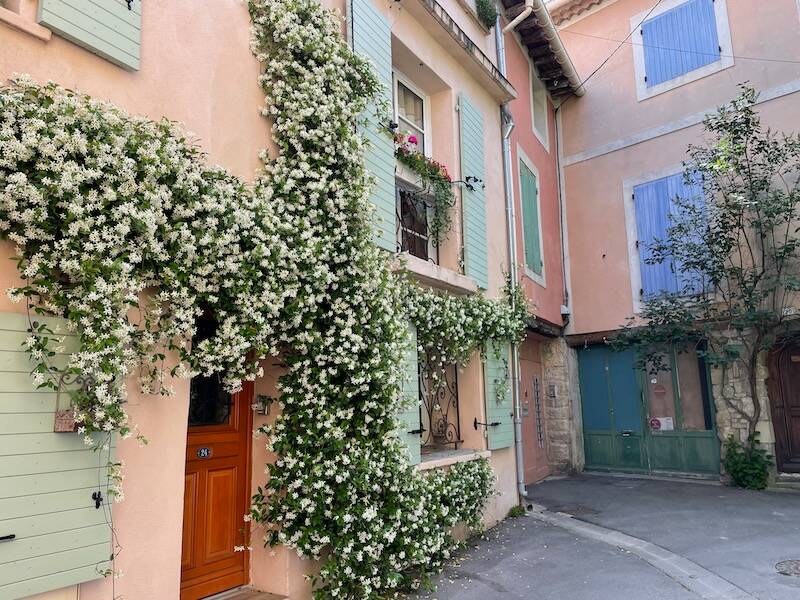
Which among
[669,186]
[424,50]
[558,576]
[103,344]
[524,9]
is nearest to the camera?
[103,344]

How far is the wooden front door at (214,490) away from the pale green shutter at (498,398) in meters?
3.34

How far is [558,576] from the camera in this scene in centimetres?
504

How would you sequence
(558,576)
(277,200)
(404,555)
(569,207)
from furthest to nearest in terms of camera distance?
(569,207), (558,576), (404,555), (277,200)

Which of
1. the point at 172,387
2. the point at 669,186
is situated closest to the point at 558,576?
the point at 172,387

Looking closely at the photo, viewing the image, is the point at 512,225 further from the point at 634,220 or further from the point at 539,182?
the point at 634,220

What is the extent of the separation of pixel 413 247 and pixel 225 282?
3623 millimetres

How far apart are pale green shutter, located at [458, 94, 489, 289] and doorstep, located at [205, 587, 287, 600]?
404 centimetres

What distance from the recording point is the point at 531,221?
379 inches

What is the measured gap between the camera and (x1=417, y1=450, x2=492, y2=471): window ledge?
5.64 m

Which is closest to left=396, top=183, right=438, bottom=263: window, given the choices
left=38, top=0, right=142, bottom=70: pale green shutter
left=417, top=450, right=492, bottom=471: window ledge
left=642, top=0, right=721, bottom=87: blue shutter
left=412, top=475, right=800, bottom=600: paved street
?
left=417, top=450, right=492, bottom=471: window ledge

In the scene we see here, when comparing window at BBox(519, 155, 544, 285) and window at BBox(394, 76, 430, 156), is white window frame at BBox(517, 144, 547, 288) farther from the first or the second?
window at BBox(394, 76, 430, 156)

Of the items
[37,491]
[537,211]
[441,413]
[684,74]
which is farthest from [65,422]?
[684,74]

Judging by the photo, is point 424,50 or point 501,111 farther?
point 501,111

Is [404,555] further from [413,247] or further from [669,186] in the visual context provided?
[669,186]
